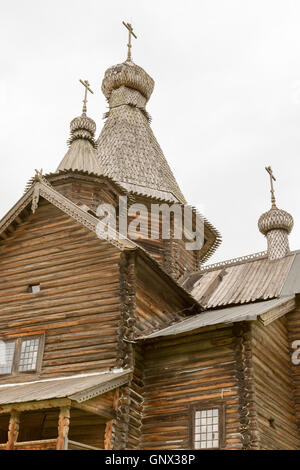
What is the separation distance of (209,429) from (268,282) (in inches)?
274

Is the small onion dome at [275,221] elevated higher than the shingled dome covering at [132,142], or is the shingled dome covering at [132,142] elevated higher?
the shingled dome covering at [132,142]

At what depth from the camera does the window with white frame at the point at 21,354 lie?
17016 mm

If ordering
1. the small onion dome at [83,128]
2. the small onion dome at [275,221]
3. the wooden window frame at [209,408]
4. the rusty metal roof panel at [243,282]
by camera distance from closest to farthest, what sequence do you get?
the wooden window frame at [209,408], the rusty metal roof panel at [243,282], the small onion dome at [275,221], the small onion dome at [83,128]

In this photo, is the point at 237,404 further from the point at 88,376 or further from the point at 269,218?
the point at 269,218

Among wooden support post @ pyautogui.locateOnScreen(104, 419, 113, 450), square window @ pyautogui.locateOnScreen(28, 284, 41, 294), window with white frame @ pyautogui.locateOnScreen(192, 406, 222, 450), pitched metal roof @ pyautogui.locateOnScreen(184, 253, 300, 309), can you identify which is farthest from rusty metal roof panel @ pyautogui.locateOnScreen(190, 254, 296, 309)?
wooden support post @ pyautogui.locateOnScreen(104, 419, 113, 450)

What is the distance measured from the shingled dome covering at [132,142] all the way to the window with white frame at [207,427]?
11.3m

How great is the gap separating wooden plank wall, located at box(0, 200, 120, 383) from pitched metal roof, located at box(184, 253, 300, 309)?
4.75m

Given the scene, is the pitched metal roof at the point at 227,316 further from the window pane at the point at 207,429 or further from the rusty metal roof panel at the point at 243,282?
the window pane at the point at 207,429

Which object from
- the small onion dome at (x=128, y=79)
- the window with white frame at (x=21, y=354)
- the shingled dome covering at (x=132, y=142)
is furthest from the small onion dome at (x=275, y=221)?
the small onion dome at (x=128, y=79)

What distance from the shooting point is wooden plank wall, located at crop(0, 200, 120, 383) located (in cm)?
1647

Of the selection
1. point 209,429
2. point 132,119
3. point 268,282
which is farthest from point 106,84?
point 209,429

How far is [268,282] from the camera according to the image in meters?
20.7

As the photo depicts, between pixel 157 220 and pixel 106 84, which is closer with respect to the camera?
pixel 157 220

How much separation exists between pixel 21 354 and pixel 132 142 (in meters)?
13.9
